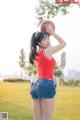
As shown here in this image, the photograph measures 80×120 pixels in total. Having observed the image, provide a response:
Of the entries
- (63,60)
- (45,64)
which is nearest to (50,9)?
(63,60)

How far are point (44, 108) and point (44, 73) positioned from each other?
7.3 inches

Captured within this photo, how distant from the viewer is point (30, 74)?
8.47 feet

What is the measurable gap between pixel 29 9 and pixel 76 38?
36cm

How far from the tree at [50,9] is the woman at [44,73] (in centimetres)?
36

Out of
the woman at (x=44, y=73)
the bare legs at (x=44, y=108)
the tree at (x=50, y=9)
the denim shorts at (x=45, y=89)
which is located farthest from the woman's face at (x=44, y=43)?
the tree at (x=50, y=9)

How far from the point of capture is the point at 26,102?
8.55 ft

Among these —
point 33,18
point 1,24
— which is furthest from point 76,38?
point 1,24

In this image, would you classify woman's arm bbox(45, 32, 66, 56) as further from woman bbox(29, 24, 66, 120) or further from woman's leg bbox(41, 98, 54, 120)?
woman's leg bbox(41, 98, 54, 120)

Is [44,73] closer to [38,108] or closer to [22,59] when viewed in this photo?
[38,108]

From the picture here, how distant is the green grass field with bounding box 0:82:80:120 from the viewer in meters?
2.58

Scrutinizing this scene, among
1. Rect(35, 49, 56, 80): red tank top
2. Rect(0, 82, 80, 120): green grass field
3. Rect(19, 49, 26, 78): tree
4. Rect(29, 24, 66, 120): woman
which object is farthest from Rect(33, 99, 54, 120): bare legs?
Rect(19, 49, 26, 78): tree

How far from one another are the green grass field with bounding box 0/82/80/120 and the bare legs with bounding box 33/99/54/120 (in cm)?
37

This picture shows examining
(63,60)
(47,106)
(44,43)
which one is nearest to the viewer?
(47,106)

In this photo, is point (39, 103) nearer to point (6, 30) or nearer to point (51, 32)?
point (51, 32)
